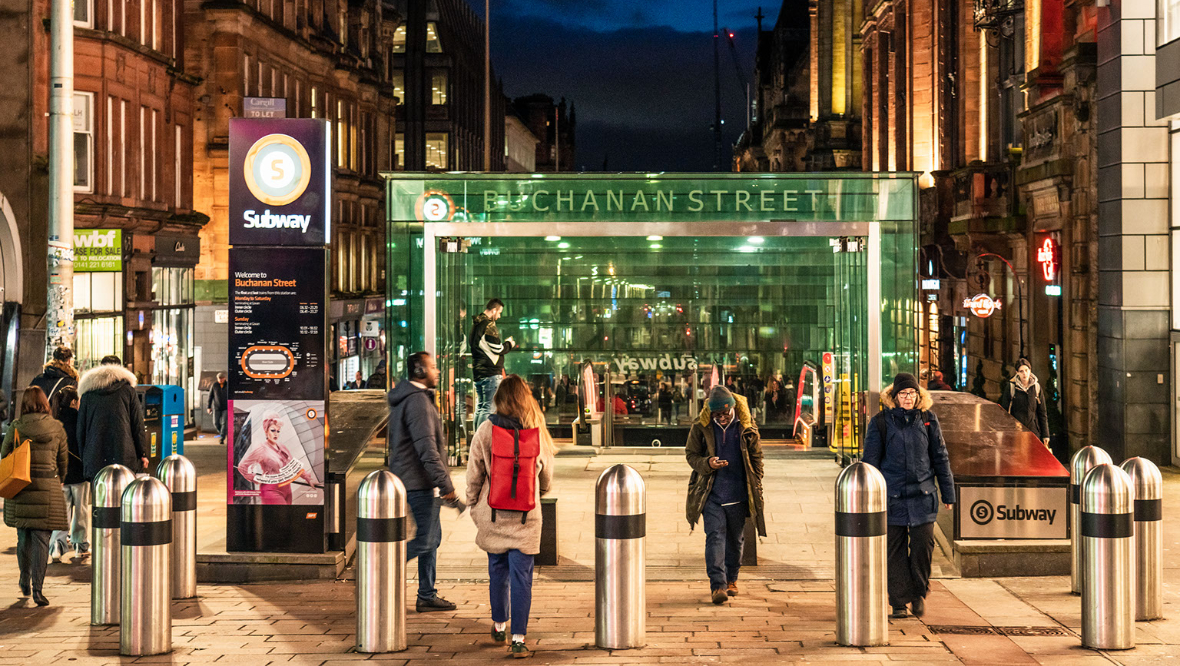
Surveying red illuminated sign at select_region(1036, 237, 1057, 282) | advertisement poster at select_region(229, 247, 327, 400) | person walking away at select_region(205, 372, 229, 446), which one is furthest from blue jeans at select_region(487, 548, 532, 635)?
person walking away at select_region(205, 372, 229, 446)

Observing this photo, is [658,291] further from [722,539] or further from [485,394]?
[722,539]

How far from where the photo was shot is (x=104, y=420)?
37.3 ft

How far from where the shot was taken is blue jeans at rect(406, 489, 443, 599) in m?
9.41

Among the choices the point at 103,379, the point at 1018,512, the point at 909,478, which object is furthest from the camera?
the point at 103,379

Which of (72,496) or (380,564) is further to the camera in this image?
(72,496)

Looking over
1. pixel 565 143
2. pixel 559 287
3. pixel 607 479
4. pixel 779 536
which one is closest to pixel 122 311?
pixel 559 287

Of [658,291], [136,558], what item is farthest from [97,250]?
[136,558]

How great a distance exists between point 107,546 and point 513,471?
291 centimetres

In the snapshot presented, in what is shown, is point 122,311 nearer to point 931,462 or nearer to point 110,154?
point 110,154

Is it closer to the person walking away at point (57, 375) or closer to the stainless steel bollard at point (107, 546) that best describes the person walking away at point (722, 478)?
the stainless steel bollard at point (107, 546)

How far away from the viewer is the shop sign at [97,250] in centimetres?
2580

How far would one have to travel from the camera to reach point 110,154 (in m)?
27.4

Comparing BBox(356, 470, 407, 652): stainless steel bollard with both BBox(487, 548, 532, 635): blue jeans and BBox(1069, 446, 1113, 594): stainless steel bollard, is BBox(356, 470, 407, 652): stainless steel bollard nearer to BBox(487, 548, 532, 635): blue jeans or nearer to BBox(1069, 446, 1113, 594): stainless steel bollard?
BBox(487, 548, 532, 635): blue jeans

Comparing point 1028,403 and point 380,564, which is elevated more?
point 1028,403
